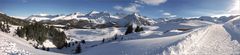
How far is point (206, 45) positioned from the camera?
41125 millimetres

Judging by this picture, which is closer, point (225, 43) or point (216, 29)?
point (225, 43)

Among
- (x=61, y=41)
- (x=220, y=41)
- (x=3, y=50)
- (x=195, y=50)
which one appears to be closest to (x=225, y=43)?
(x=220, y=41)

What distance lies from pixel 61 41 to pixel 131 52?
425ft

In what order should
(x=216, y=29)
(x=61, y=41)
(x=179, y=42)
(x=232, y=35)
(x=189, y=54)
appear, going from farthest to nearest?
(x=61, y=41) < (x=216, y=29) < (x=232, y=35) < (x=179, y=42) < (x=189, y=54)

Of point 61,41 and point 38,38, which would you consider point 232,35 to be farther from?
point 61,41

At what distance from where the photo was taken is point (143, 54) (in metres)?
38.5

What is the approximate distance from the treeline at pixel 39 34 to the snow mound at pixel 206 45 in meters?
108

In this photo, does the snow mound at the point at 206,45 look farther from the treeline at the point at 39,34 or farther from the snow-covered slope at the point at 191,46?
the treeline at the point at 39,34

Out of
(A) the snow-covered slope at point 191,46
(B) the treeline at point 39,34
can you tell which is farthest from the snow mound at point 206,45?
(B) the treeline at point 39,34

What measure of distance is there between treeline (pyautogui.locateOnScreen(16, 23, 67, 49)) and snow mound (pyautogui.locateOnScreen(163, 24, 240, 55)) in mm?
107851

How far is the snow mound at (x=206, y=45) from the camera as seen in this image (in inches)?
1480

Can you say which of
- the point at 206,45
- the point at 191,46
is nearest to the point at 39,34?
the point at 206,45

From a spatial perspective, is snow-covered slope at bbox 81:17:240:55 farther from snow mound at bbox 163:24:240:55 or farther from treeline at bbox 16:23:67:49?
treeline at bbox 16:23:67:49

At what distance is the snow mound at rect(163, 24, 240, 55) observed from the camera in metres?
37.6
